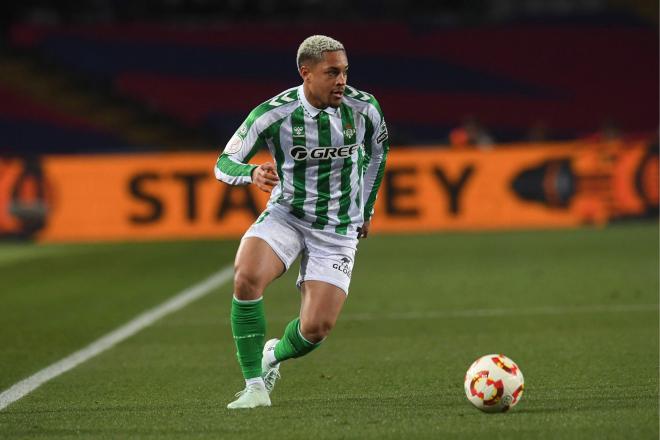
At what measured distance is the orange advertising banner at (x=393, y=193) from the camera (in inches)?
811

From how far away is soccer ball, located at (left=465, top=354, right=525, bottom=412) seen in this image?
20.2 ft

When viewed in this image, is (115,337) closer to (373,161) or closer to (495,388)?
(373,161)

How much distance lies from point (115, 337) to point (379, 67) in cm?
2268

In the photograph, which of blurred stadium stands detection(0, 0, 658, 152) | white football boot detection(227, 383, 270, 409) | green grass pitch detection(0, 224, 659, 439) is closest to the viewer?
green grass pitch detection(0, 224, 659, 439)

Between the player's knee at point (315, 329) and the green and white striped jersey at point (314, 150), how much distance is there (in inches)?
19.9

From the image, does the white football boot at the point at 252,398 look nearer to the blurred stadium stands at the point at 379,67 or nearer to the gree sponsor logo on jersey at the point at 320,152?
the gree sponsor logo on jersey at the point at 320,152

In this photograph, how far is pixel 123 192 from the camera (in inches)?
819

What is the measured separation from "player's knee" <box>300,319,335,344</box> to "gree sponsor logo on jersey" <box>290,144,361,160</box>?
0.84m

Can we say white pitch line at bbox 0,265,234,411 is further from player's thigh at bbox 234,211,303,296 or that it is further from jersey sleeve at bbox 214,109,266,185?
jersey sleeve at bbox 214,109,266,185

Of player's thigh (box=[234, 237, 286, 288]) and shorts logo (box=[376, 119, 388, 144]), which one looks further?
shorts logo (box=[376, 119, 388, 144])

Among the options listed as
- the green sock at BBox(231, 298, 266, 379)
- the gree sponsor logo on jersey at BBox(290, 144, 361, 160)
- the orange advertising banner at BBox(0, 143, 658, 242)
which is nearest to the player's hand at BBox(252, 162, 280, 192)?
the gree sponsor logo on jersey at BBox(290, 144, 361, 160)

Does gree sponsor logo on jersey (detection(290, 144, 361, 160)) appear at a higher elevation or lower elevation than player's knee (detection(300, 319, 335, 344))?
higher

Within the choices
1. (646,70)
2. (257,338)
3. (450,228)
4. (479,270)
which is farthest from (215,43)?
(257,338)

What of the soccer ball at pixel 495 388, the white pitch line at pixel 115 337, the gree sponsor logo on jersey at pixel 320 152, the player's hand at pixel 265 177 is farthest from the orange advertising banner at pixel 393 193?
the soccer ball at pixel 495 388
